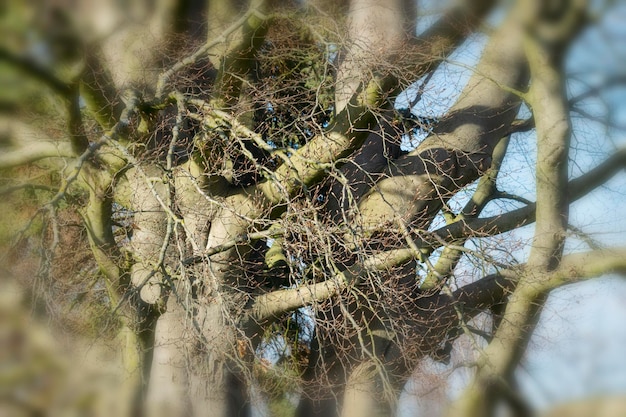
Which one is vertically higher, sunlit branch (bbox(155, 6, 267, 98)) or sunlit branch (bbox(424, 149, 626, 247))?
sunlit branch (bbox(424, 149, 626, 247))

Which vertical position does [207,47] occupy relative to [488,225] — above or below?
below

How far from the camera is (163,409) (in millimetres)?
2059

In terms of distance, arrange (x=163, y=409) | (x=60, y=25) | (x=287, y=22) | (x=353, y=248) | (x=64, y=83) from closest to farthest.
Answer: (x=60, y=25)
(x=64, y=83)
(x=163, y=409)
(x=287, y=22)
(x=353, y=248)

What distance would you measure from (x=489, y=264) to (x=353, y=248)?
895 mm

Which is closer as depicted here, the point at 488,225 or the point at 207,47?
the point at 207,47

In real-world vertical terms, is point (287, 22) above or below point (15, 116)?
above

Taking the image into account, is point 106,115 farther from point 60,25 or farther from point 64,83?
point 60,25

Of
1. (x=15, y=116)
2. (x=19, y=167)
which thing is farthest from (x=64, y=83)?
(x=19, y=167)

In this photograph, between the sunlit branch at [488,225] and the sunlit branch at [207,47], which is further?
the sunlit branch at [488,225]

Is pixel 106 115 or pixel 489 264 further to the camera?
pixel 489 264

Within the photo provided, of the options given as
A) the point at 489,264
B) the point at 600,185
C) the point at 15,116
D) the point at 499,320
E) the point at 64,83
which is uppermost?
the point at 489,264

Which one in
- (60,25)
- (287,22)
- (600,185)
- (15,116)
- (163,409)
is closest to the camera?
(60,25)

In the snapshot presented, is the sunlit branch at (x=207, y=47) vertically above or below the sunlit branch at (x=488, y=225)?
below

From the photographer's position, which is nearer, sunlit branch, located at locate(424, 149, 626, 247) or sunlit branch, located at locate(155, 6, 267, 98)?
sunlit branch, located at locate(155, 6, 267, 98)
